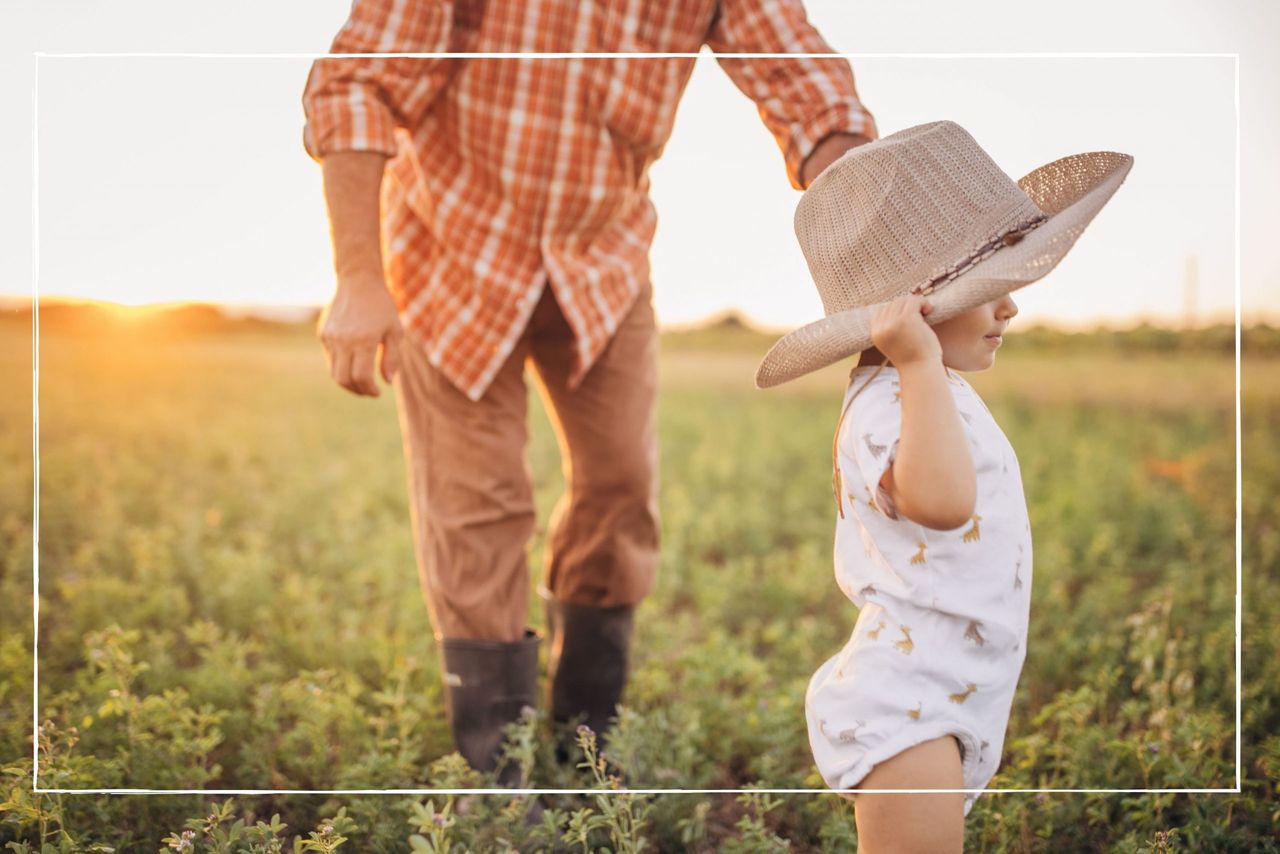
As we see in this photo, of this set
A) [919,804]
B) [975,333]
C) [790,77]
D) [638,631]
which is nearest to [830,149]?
[790,77]

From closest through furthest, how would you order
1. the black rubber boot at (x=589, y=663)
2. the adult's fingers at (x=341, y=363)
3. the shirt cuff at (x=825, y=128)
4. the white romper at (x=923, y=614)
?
the white romper at (x=923, y=614)
the adult's fingers at (x=341, y=363)
the shirt cuff at (x=825, y=128)
the black rubber boot at (x=589, y=663)

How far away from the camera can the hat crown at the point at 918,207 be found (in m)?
1.72

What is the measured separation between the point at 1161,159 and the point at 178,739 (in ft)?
8.23

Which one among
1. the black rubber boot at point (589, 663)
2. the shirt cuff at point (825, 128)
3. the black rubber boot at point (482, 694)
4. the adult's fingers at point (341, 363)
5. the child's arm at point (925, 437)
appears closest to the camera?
the child's arm at point (925, 437)

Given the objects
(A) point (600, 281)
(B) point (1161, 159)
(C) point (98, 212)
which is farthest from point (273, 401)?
(B) point (1161, 159)

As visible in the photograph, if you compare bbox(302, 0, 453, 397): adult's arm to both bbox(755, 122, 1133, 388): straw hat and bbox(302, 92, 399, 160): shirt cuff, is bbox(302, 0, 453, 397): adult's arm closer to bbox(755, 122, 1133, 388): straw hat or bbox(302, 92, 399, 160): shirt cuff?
bbox(302, 92, 399, 160): shirt cuff

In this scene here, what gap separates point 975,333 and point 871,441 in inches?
10.3

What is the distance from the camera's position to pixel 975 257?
5.58 ft

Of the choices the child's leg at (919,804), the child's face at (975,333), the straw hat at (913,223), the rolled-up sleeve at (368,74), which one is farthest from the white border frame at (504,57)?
the child's face at (975,333)

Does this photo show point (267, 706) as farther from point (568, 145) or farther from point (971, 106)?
→ point (971, 106)

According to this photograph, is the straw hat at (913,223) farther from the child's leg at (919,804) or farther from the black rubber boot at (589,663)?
the black rubber boot at (589,663)

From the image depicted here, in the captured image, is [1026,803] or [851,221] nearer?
[851,221]

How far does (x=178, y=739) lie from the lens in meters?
2.26

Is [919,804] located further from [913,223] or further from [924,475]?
[913,223]
